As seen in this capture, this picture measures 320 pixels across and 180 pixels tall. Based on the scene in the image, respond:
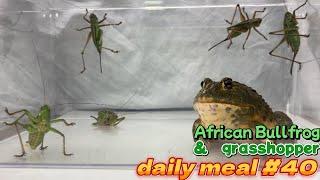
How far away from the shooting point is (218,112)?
1.22 metres

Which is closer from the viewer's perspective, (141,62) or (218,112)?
(218,112)

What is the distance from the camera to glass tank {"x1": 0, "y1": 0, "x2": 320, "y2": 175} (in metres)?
1.66

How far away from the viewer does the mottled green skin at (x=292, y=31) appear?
1.49 meters

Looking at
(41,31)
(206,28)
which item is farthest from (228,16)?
(41,31)

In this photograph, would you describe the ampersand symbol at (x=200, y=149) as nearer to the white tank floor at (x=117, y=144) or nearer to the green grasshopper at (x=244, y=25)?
the white tank floor at (x=117, y=144)

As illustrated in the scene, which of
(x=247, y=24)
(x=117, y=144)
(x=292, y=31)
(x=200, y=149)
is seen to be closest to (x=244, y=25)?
(x=247, y=24)

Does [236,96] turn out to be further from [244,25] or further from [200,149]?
[244,25]

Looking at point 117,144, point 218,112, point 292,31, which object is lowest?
point 117,144

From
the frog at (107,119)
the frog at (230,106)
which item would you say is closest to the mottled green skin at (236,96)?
the frog at (230,106)

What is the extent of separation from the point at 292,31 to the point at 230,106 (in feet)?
1.64

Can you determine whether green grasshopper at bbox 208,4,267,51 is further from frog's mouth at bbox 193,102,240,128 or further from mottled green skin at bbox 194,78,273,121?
frog's mouth at bbox 193,102,240,128

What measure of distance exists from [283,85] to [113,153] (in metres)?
1.06

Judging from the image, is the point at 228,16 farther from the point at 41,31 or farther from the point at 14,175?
the point at 14,175

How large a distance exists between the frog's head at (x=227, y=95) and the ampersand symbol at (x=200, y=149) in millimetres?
177
